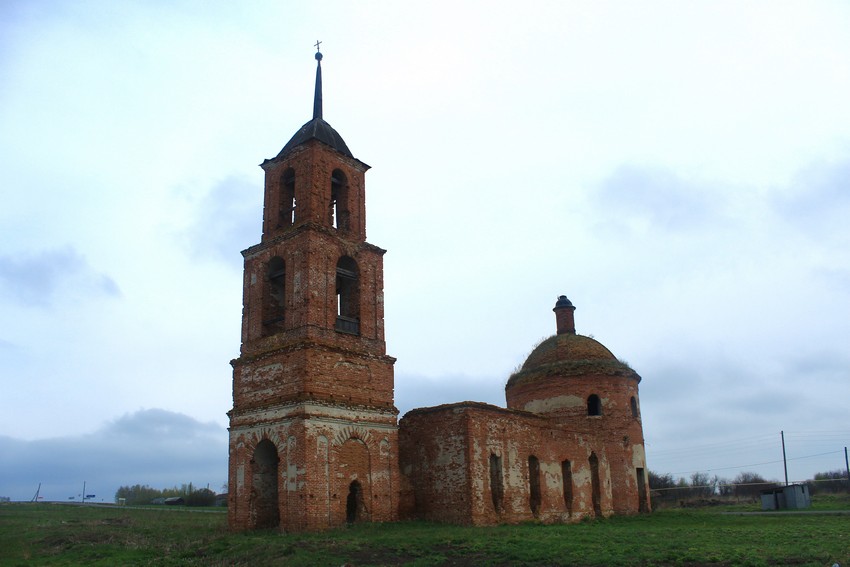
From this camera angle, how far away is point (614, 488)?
87.3 feet

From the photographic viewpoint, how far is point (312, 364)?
17.9m

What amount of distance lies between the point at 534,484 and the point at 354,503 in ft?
21.2

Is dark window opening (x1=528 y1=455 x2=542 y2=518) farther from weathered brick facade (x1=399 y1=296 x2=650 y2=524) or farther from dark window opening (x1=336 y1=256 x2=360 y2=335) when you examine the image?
dark window opening (x1=336 y1=256 x2=360 y2=335)

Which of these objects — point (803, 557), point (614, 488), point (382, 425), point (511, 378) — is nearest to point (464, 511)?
point (382, 425)

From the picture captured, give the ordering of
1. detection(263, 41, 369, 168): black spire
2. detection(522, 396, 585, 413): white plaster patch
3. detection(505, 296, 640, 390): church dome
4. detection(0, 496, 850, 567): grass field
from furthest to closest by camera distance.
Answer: detection(505, 296, 640, 390): church dome < detection(522, 396, 585, 413): white plaster patch < detection(263, 41, 369, 168): black spire < detection(0, 496, 850, 567): grass field

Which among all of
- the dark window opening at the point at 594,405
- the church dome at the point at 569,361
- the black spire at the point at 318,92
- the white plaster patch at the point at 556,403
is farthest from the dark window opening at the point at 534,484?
the black spire at the point at 318,92

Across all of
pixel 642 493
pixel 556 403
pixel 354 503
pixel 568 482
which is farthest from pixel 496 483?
pixel 642 493

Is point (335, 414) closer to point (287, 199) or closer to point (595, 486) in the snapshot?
point (287, 199)

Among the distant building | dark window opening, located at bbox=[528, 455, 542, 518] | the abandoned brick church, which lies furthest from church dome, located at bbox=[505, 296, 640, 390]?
the distant building

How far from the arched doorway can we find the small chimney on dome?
54.3ft

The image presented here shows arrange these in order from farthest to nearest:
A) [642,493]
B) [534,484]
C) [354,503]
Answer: [642,493] < [534,484] < [354,503]

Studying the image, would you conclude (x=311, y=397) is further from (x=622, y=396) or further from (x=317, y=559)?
(x=622, y=396)

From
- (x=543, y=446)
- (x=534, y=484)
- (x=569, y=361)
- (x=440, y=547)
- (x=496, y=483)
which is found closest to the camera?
(x=440, y=547)

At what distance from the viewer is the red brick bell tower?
17.5 metres
